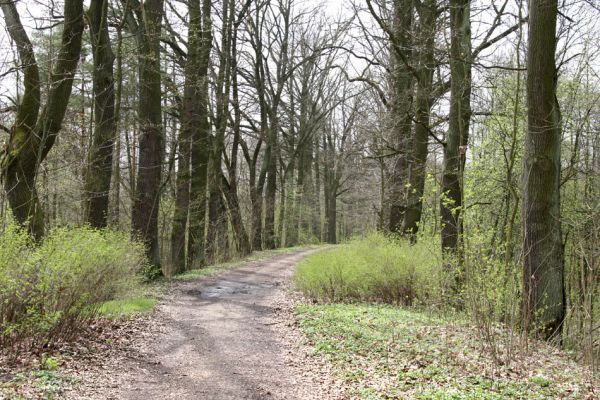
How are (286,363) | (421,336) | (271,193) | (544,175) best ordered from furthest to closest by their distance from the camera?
(271,193), (544,175), (421,336), (286,363)

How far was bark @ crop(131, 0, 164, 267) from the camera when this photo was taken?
13.7m

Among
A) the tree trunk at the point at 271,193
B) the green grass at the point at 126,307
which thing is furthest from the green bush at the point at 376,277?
the tree trunk at the point at 271,193

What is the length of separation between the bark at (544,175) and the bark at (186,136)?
10441 mm

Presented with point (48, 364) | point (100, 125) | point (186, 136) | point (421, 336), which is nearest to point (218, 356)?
point (48, 364)

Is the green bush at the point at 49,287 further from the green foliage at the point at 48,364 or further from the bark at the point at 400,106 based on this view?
the bark at the point at 400,106

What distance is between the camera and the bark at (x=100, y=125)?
37.4 feet

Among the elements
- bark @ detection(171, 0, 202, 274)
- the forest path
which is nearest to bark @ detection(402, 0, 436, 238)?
the forest path

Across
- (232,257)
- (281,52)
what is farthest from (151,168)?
(281,52)

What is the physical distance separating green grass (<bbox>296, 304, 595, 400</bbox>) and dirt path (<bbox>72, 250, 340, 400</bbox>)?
47 centimetres

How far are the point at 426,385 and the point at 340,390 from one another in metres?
0.95

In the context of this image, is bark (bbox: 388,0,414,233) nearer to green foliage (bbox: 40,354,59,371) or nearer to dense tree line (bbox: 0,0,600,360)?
dense tree line (bbox: 0,0,600,360)

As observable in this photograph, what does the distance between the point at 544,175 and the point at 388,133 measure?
844cm

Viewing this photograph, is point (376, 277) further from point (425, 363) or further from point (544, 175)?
point (425, 363)

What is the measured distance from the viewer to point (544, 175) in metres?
7.99
